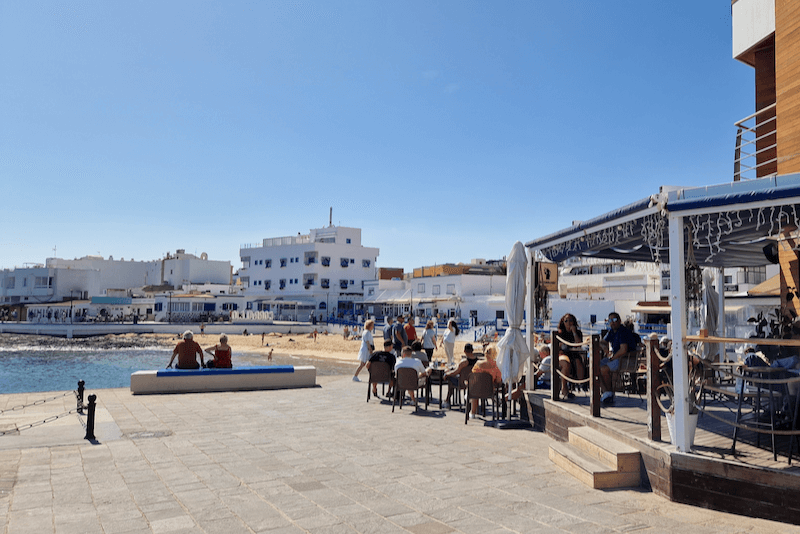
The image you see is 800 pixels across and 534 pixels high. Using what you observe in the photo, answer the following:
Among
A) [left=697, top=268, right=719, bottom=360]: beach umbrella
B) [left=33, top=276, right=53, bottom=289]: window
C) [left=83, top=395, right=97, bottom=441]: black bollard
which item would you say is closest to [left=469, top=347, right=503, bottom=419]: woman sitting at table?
[left=697, top=268, right=719, bottom=360]: beach umbrella

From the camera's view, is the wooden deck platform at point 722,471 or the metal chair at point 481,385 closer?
the wooden deck platform at point 722,471

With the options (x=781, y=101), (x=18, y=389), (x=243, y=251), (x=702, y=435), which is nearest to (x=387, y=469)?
(x=702, y=435)

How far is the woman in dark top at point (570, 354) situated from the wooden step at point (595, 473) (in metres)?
2.39

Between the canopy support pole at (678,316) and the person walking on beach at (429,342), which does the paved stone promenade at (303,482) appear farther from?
the person walking on beach at (429,342)

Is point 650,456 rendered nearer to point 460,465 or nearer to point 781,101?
point 460,465

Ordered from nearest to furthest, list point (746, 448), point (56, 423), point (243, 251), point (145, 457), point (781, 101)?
point (746, 448), point (145, 457), point (56, 423), point (781, 101), point (243, 251)

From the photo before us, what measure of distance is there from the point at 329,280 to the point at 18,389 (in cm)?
4721

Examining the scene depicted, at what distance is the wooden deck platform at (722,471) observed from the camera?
481 cm

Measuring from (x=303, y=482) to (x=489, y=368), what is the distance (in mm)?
4276

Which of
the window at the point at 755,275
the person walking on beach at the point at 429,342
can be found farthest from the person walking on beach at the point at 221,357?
the window at the point at 755,275

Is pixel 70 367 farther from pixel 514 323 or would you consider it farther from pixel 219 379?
pixel 514 323

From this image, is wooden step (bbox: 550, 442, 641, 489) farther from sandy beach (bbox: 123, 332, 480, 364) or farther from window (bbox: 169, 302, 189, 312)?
window (bbox: 169, 302, 189, 312)

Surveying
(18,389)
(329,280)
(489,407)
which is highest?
(329,280)

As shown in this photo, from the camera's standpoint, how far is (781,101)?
9828 mm
